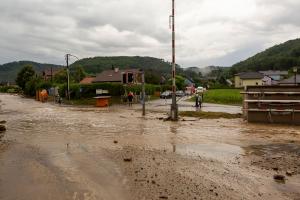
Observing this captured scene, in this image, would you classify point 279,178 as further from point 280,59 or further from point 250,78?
point 280,59

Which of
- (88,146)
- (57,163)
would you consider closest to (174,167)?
(57,163)

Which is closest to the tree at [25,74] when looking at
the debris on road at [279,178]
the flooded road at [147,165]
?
the flooded road at [147,165]

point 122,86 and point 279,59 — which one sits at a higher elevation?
point 279,59

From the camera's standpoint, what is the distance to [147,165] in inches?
407

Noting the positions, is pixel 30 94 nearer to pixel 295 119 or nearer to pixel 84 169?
pixel 295 119

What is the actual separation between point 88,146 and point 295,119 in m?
13.2

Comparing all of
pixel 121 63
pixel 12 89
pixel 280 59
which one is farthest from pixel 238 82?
pixel 12 89

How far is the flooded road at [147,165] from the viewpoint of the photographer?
315 inches

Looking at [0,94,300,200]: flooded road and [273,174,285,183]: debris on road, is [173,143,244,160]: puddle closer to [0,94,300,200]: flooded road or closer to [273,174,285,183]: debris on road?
[0,94,300,200]: flooded road

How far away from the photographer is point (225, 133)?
59.4ft

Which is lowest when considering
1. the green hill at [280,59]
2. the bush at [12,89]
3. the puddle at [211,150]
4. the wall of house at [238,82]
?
the puddle at [211,150]

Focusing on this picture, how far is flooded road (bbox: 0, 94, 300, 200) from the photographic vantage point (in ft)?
26.2

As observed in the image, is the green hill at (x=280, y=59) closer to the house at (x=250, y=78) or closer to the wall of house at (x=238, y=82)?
the wall of house at (x=238, y=82)

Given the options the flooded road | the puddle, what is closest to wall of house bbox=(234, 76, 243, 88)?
the flooded road
